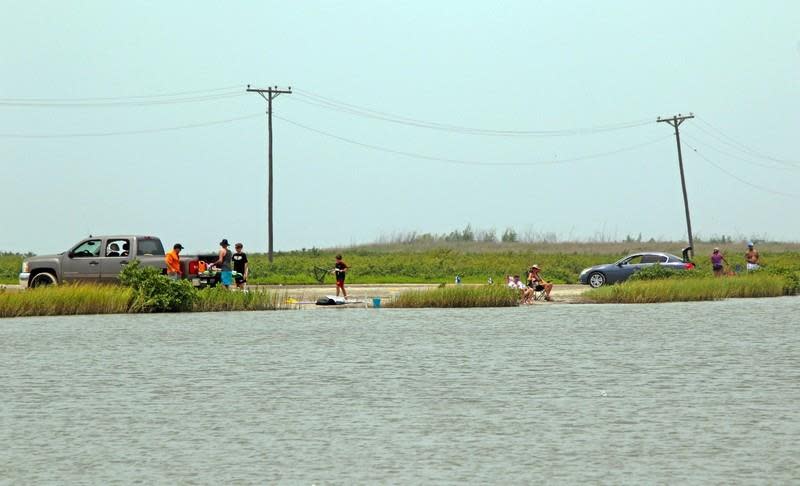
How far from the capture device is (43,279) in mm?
37531

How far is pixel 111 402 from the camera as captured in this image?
18953 millimetres

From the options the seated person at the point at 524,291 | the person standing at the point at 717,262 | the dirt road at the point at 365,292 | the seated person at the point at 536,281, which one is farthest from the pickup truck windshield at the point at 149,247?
the person standing at the point at 717,262

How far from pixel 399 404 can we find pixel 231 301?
770 inches

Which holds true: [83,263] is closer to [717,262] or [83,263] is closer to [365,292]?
[365,292]

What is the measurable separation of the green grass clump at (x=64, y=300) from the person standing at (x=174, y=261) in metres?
1.34

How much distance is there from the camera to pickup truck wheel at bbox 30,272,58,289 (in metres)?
37.3

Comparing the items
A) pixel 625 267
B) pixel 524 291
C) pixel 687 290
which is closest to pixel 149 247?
pixel 524 291

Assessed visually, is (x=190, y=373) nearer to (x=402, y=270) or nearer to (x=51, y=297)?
(x=51, y=297)

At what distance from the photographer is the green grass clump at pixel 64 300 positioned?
35344mm

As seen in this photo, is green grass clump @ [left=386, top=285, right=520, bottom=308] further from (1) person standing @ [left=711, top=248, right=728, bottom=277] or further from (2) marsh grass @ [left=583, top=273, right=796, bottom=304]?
(1) person standing @ [left=711, top=248, right=728, bottom=277]

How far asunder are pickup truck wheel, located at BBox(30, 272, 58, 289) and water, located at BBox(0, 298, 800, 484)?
11.3 feet

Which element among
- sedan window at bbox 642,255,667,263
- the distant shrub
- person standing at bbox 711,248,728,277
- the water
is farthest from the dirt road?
the water

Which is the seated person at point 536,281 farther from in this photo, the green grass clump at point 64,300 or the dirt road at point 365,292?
the green grass clump at point 64,300

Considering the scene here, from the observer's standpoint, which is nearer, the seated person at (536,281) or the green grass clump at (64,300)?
the green grass clump at (64,300)
